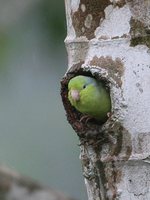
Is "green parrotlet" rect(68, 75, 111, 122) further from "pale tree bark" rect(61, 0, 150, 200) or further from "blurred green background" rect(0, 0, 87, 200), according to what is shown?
"blurred green background" rect(0, 0, 87, 200)

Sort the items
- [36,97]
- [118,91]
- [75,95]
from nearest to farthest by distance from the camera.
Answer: [118,91] → [75,95] → [36,97]

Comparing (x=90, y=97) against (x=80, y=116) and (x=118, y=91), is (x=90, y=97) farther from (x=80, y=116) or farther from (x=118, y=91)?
(x=118, y=91)

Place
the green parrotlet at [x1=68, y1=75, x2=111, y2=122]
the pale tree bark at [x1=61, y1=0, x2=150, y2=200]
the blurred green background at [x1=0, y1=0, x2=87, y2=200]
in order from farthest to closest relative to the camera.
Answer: the blurred green background at [x1=0, y1=0, x2=87, y2=200] → the green parrotlet at [x1=68, y1=75, x2=111, y2=122] → the pale tree bark at [x1=61, y1=0, x2=150, y2=200]

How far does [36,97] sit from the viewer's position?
472 centimetres

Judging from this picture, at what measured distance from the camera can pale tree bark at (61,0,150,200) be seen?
2.50 m

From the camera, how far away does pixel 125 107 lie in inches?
99.2

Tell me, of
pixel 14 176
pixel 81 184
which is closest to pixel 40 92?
pixel 81 184

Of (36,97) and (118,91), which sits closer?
(118,91)

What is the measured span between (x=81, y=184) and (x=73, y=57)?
2079 millimetres

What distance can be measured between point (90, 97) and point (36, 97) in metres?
2.02

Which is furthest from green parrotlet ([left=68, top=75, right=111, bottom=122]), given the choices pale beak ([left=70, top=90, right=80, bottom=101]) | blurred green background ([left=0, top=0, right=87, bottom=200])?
blurred green background ([left=0, top=0, right=87, bottom=200])

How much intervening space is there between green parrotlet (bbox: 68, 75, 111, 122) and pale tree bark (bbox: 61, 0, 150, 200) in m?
0.05

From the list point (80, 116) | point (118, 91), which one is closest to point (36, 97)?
point (80, 116)

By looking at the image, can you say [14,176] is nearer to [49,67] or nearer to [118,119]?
[49,67]
